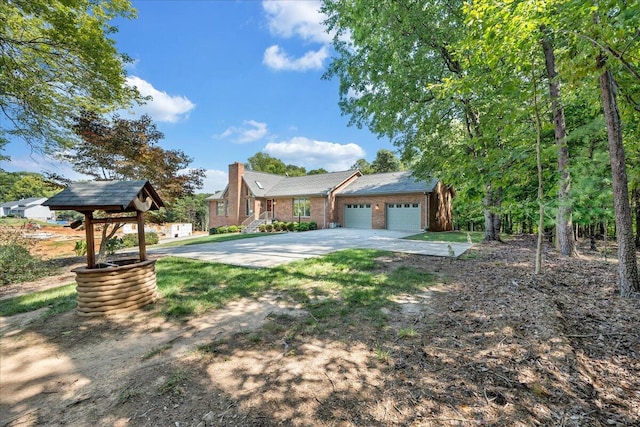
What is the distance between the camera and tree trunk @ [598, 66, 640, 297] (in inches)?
164

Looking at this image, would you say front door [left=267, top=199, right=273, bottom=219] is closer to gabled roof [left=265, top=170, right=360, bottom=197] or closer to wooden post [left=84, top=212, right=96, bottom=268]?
gabled roof [left=265, top=170, right=360, bottom=197]

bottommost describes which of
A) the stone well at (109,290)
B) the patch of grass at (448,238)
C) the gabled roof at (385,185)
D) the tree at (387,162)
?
the patch of grass at (448,238)

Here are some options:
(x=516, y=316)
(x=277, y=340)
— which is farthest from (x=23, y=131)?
(x=516, y=316)

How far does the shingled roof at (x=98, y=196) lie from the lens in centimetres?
403

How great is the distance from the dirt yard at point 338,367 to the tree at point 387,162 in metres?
35.5

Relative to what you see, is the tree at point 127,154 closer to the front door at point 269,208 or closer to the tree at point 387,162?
the front door at point 269,208

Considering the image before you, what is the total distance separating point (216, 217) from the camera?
88.1 ft

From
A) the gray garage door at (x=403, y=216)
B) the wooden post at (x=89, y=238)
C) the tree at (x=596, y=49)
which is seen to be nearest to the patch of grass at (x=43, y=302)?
the wooden post at (x=89, y=238)

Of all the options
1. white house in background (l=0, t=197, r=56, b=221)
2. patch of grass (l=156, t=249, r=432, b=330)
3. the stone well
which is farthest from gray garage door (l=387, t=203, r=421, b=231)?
white house in background (l=0, t=197, r=56, b=221)

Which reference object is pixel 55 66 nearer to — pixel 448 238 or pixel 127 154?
pixel 127 154

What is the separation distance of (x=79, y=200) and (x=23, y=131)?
6517 millimetres

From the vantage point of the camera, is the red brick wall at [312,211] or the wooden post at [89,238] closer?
the wooden post at [89,238]

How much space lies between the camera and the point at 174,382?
2430 mm

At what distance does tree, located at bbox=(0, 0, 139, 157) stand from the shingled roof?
14.5 feet
